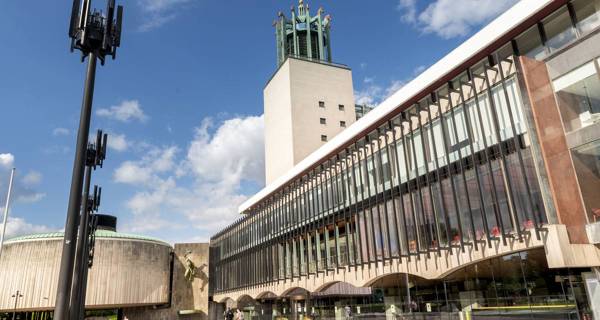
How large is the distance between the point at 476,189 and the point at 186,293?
5563 cm

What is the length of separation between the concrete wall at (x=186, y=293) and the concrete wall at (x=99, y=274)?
1887 millimetres

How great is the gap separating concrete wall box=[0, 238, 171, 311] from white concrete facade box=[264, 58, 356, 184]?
72.6ft

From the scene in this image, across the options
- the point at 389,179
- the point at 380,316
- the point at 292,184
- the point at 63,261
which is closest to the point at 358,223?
the point at 389,179

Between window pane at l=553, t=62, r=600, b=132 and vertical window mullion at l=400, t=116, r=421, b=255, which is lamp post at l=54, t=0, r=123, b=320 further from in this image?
vertical window mullion at l=400, t=116, r=421, b=255

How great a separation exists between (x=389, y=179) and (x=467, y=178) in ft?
23.2

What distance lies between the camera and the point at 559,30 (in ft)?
69.4

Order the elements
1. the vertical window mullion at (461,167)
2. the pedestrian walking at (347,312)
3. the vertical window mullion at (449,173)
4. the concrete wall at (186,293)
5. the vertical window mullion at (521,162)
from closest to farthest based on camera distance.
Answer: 1. the vertical window mullion at (521,162)
2. the vertical window mullion at (461,167)
3. the vertical window mullion at (449,173)
4. the pedestrian walking at (347,312)
5. the concrete wall at (186,293)

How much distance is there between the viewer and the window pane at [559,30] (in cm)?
2067

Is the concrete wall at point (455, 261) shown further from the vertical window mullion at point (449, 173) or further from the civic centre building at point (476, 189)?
the vertical window mullion at point (449, 173)

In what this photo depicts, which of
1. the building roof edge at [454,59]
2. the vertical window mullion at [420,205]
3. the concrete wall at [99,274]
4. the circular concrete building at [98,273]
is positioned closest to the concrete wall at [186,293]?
the circular concrete building at [98,273]

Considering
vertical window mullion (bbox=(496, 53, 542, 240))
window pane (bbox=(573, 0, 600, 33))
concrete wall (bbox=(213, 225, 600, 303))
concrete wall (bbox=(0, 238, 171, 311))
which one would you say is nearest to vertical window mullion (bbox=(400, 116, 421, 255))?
concrete wall (bbox=(213, 225, 600, 303))

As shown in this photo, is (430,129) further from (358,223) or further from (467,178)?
(358,223)

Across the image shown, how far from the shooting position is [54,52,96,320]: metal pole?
31.0ft

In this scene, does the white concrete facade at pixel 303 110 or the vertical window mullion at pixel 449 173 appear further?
the white concrete facade at pixel 303 110
